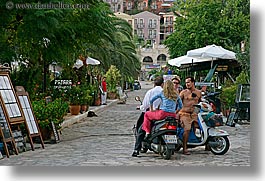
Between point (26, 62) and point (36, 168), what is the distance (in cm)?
555

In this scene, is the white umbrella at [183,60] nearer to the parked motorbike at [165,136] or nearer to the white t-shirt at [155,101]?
the white t-shirt at [155,101]

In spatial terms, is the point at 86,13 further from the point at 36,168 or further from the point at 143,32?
the point at 36,168

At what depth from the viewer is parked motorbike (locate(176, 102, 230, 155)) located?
27.6ft

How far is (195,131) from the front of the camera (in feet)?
27.9

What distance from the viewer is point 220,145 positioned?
8594 mm

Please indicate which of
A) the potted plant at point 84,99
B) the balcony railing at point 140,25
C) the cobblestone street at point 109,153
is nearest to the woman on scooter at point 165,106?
the cobblestone street at point 109,153

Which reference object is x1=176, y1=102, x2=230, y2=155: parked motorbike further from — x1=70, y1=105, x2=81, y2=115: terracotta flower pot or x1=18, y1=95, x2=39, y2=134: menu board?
x1=70, y1=105, x2=81, y2=115: terracotta flower pot

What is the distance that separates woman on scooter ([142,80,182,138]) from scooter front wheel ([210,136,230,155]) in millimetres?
1016

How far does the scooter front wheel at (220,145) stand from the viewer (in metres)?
8.56

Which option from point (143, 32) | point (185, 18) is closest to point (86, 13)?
point (143, 32)

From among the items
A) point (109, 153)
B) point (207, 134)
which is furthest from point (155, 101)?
point (109, 153)

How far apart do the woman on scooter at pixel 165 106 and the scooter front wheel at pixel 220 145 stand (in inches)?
40.0

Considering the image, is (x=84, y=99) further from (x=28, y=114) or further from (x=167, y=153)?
(x=167, y=153)

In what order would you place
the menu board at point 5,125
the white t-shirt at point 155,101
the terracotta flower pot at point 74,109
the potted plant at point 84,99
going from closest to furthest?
the white t-shirt at point 155,101 < the menu board at point 5,125 < the terracotta flower pot at point 74,109 < the potted plant at point 84,99
